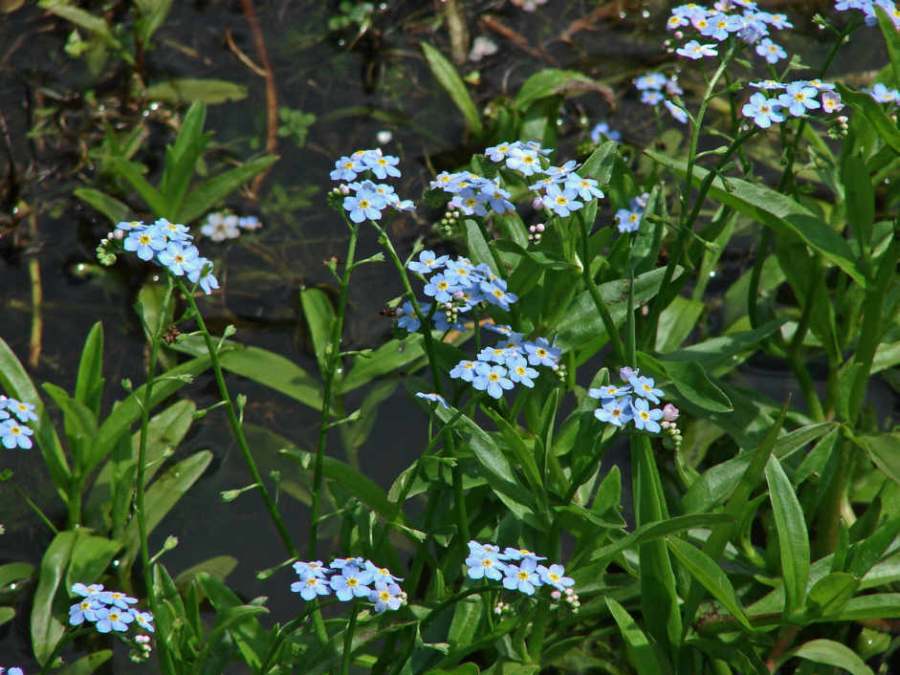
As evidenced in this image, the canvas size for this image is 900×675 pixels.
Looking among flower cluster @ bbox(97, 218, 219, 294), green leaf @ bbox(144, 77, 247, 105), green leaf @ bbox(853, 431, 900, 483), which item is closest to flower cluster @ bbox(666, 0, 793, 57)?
green leaf @ bbox(853, 431, 900, 483)

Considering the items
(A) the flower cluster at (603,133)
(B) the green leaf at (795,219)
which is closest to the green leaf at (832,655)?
(B) the green leaf at (795,219)

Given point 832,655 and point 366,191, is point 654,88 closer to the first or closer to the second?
point 366,191

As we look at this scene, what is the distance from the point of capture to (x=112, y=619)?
9.39ft

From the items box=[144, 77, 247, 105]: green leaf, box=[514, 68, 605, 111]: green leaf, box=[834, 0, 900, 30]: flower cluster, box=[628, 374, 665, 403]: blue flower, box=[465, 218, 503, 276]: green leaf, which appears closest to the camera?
box=[628, 374, 665, 403]: blue flower

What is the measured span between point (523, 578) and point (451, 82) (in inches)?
115

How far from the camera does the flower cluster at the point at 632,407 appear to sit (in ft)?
9.08

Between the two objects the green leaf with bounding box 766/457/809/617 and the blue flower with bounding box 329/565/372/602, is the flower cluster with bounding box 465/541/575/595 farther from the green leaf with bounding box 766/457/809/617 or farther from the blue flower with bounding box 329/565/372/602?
the green leaf with bounding box 766/457/809/617

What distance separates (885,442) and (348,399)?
1.76 meters

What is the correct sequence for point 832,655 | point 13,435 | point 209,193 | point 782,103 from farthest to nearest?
point 209,193
point 832,655
point 782,103
point 13,435

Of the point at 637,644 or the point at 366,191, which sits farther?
the point at 637,644

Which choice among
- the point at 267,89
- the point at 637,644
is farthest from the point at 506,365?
the point at 267,89

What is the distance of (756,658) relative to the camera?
130 inches

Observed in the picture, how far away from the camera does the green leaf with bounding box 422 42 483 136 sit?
17.0 ft

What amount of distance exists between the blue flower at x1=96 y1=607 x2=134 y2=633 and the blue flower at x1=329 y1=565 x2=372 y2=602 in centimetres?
54
